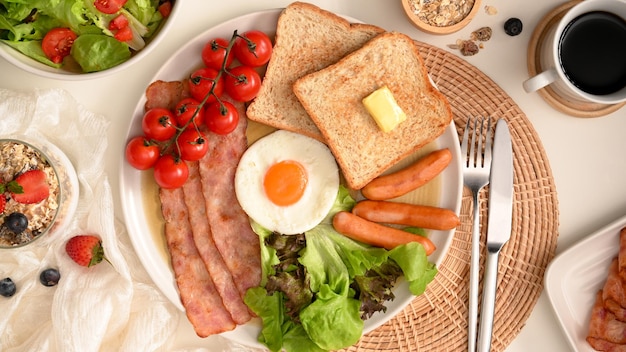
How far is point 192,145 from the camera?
255 centimetres

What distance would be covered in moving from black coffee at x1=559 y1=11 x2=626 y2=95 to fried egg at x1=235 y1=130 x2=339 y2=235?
1.07m

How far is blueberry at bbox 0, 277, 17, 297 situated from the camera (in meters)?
2.71

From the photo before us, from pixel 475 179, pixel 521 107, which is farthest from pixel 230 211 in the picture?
pixel 521 107

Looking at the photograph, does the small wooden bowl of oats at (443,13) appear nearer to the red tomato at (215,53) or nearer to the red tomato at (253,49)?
the red tomato at (253,49)

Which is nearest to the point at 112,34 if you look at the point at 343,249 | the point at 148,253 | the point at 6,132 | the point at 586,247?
the point at 6,132

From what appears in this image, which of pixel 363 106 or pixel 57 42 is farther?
pixel 363 106

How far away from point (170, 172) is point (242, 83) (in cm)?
46

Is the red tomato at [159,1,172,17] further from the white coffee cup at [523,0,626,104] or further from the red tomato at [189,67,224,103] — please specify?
the white coffee cup at [523,0,626,104]

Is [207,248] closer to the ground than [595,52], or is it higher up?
closer to the ground

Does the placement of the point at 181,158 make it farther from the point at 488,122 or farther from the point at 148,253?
the point at 488,122

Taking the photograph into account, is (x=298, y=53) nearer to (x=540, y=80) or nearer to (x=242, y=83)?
(x=242, y=83)

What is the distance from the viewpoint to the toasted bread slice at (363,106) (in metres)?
2.63

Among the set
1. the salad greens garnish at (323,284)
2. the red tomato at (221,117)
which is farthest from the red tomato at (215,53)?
the salad greens garnish at (323,284)

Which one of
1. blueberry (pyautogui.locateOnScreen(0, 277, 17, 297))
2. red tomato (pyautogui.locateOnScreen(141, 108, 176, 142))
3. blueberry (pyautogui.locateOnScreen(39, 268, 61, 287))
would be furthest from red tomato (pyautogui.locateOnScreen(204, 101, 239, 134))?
blueberry (pyautogui.locateOnScreen(0, 277, 17, 297))
